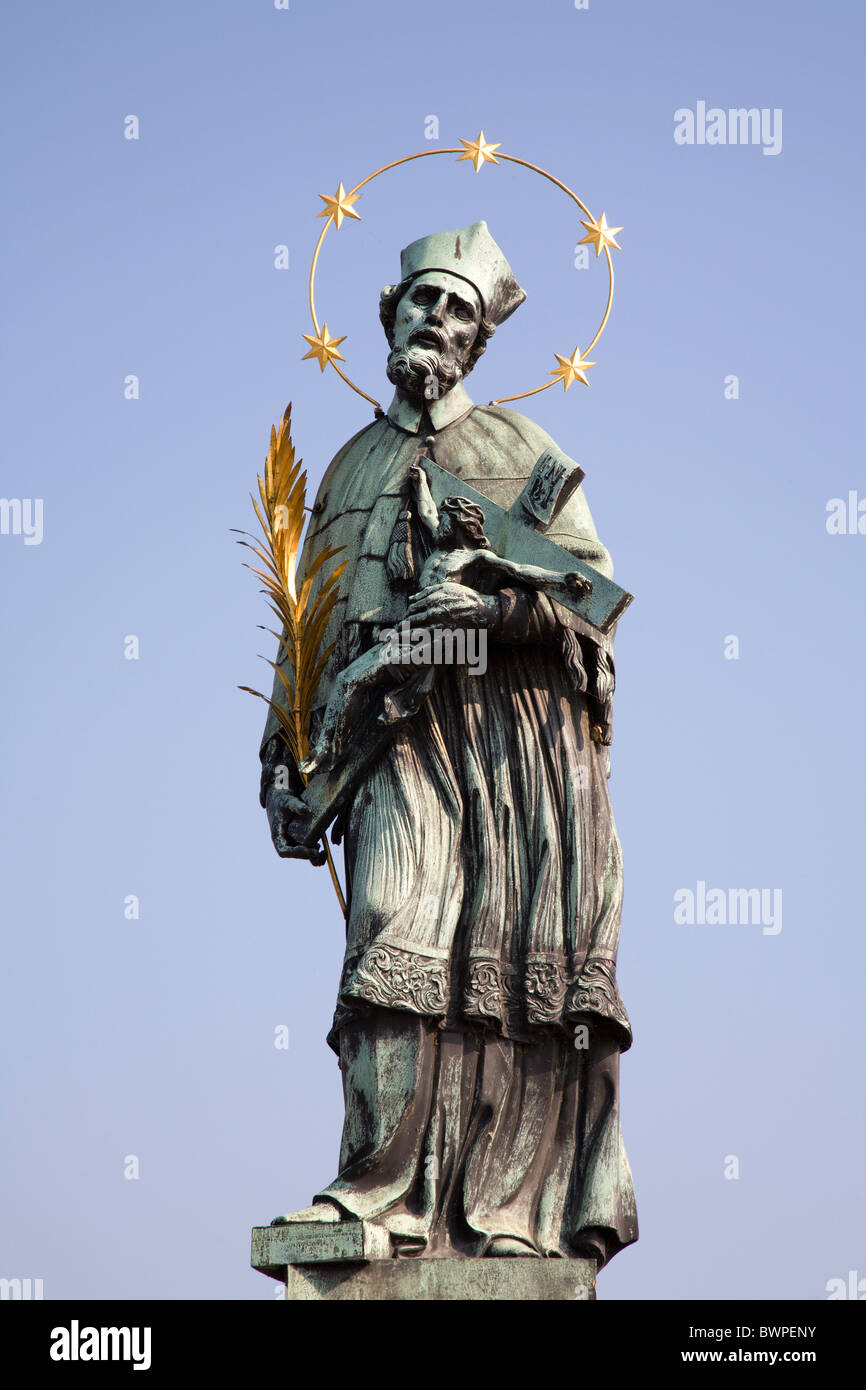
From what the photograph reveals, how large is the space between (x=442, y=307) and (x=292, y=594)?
5.31ft

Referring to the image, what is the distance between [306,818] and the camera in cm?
1142

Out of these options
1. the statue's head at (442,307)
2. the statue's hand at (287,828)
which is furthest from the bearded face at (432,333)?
the statue's hand at (287,828)

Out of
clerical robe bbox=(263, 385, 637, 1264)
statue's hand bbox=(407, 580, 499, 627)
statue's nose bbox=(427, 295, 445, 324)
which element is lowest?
clerical robe bbox=(263, 385, 637, 1264)

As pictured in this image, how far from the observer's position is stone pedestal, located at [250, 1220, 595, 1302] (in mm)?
10094

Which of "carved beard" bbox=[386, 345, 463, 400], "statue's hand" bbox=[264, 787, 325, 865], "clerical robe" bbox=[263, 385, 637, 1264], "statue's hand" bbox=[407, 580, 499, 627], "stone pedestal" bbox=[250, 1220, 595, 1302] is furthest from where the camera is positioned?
"carved beard" bbox=[386, 345, 463, 400]

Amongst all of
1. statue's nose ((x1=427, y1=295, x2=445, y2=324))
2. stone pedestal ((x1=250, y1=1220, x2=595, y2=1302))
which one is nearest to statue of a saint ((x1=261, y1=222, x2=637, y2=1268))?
statue's nose ((x1=427, y1=295, x2=445, y2=324))

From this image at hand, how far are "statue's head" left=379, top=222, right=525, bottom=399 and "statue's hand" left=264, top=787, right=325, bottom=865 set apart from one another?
215 cm

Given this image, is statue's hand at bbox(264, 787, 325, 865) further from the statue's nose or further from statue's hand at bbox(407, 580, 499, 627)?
the statue's nose

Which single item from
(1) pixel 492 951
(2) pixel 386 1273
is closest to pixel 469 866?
(1) pixel 492 951

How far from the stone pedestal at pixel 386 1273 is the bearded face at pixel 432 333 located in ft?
13.7
